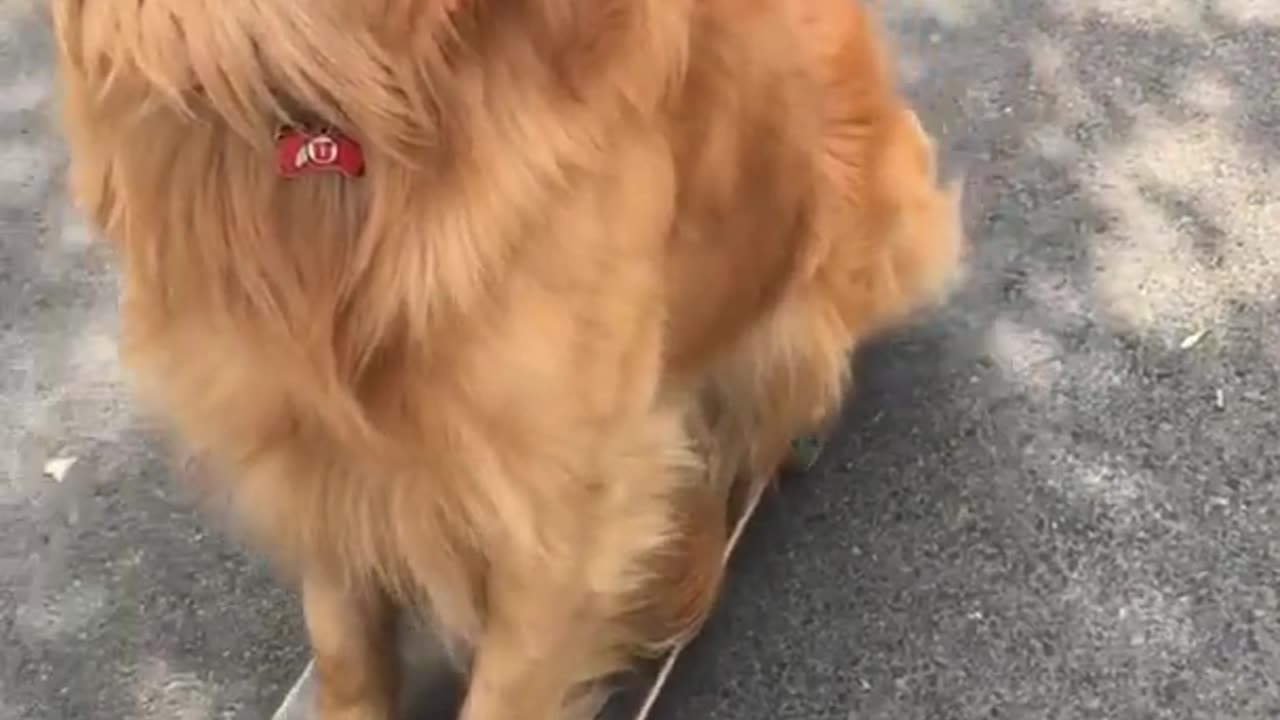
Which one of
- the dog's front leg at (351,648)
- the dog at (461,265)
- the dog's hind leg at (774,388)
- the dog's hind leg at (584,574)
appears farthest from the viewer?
the dog's hind leg at (774,388)

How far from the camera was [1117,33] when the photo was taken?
2084 mm

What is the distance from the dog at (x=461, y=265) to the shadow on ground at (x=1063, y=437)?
0.19 metres

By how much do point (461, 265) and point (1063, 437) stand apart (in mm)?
767

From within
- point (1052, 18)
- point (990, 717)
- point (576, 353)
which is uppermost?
point (576, 353)

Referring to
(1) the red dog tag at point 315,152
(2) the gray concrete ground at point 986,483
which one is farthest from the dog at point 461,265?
(2) the gray concrete ground at point 986,483

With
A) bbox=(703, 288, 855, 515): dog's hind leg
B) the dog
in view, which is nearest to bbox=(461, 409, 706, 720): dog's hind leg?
the dog

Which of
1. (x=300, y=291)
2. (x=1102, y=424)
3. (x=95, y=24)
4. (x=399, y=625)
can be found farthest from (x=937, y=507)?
(x=95, y=24)

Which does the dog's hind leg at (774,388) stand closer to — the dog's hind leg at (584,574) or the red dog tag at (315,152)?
the dog's hind leg at (584,574)

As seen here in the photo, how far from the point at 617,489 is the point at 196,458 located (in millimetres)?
303

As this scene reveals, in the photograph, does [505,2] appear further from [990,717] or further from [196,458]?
[990,717]

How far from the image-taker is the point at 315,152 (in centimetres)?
110

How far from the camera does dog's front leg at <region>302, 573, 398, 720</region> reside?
1446 mm

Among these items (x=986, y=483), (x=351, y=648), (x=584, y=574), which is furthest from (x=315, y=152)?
(x=986, y=483)

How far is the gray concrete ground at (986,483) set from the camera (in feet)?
5.18
